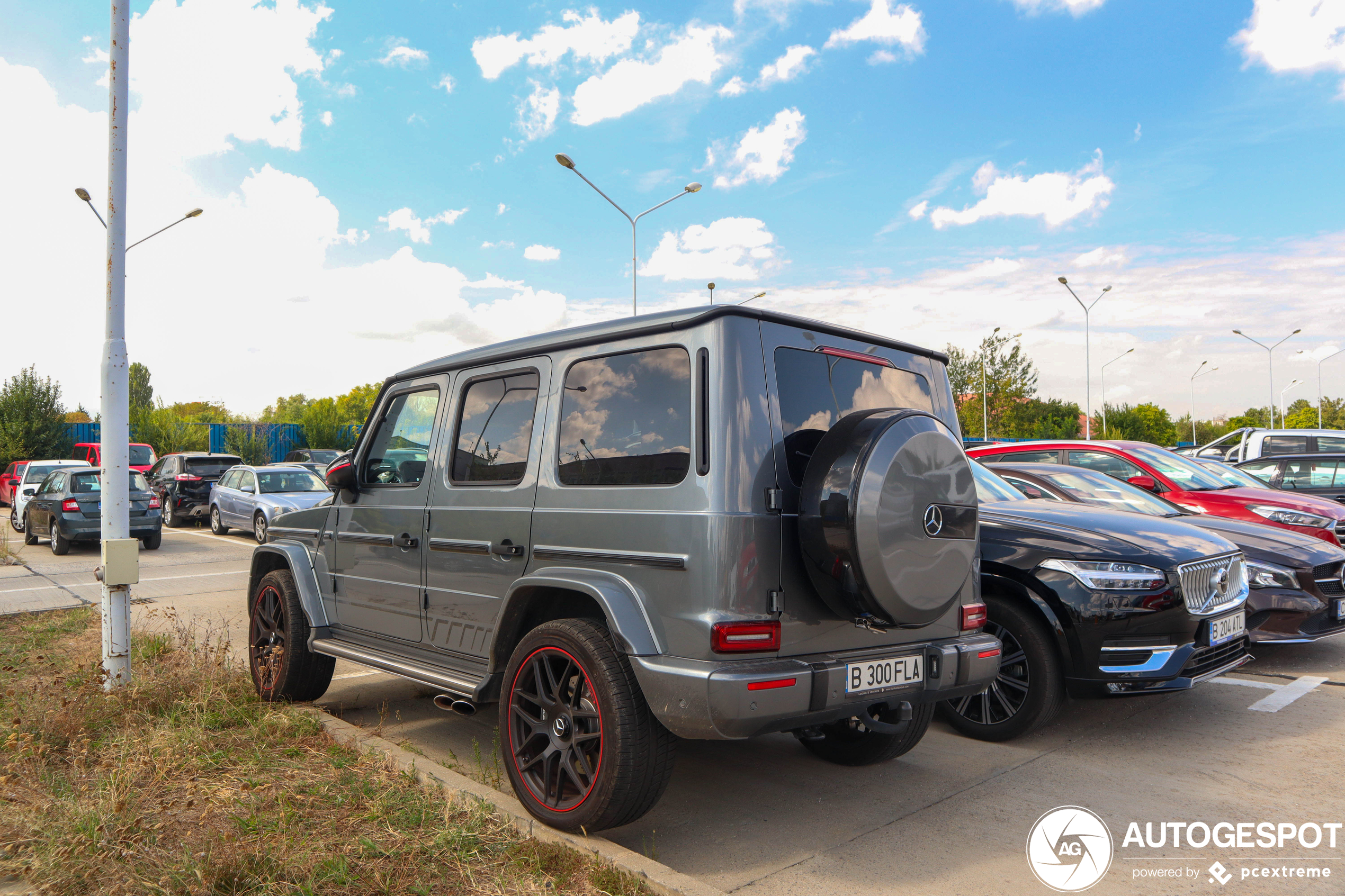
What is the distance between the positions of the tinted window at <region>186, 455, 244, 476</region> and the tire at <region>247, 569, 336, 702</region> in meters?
16.9

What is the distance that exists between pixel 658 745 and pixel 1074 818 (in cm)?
194

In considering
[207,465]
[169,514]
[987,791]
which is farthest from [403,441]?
[169,514]

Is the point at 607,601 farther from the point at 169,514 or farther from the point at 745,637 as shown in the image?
the point at 169,514

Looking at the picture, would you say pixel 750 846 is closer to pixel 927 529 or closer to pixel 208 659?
pixel 927 529

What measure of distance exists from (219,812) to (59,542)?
46.3 feet

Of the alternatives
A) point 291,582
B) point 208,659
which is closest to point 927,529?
point 291,582

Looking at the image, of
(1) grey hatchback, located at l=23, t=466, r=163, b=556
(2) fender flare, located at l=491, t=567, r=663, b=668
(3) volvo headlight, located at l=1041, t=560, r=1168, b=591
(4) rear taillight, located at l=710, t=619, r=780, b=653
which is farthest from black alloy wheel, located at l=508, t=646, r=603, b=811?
(1) grey hatchback, located at l=23, t=466, r=163, b=556

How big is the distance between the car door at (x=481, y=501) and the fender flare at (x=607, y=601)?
0.17 m

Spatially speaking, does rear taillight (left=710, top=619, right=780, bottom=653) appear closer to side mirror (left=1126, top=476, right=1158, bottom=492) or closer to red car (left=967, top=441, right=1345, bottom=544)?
red car (left=967, top=441, right=1345, bottom=544)

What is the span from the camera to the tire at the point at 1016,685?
4719 millimetres

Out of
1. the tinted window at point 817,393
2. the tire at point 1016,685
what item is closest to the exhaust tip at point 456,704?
the tinted window at point 817,393

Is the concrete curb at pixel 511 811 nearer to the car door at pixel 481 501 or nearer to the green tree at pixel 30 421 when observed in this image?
the car door at pixel 481 501

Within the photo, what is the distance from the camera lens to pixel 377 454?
5.06 meters

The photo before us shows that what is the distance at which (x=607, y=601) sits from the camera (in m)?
3.33
